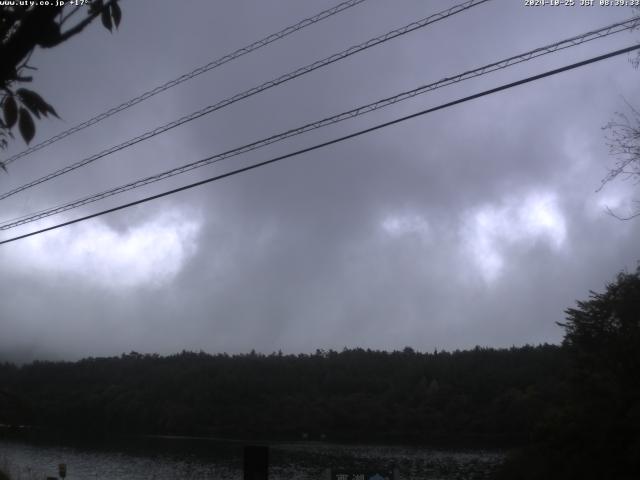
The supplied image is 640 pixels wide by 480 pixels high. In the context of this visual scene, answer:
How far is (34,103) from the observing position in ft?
9.95

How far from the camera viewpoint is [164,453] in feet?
229

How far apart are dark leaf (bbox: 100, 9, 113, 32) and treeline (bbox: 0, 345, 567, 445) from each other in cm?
8115

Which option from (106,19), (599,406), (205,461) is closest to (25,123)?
(106,19)

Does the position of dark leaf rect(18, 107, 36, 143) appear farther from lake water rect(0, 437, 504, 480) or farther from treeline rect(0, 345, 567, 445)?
treeline rect(0, 345, 567, 445)

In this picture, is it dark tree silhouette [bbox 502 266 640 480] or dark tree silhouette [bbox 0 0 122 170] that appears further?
dark tree silhouette [bbox 502 266 640 480]

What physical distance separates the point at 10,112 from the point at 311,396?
362 feet

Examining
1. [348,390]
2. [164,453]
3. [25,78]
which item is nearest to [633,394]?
[25,78]

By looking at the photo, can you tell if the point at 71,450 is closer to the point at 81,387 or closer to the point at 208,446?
the point at 208,446

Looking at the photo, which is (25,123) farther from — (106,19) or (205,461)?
(205,461)

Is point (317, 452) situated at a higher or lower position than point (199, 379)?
lower

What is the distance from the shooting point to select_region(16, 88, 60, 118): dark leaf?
3.02 metres

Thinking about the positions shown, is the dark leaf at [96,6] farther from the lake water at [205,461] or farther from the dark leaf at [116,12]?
the lake water at [205,461]

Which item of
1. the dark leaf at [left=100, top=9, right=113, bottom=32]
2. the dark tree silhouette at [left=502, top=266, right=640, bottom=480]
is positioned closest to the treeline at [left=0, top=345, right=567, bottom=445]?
the dark tree silhouette at [left=502, top=266, right=640, bottom=480]

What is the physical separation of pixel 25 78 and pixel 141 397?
115 m
